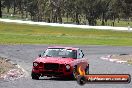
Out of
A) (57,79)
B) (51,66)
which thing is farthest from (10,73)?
(51,66)

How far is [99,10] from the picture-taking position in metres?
150

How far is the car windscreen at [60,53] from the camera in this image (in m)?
17.3

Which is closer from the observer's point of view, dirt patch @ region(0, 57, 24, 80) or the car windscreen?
the car windscreen

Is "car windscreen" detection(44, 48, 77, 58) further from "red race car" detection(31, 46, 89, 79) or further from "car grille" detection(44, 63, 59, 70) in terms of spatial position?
"car grille" detection(44, 63, 59, 70)

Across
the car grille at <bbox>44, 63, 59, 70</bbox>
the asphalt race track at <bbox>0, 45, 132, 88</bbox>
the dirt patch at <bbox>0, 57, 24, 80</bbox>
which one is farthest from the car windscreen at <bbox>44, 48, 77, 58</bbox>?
the dirt patch at <bbox>0, 57, 24, 80</bbox>

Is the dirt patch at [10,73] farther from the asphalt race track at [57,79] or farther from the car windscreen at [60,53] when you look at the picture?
the car windscreen at [60,53]

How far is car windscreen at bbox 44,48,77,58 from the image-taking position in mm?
17297

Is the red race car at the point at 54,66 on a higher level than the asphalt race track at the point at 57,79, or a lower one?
higher

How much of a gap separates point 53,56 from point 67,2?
135389 millimetres

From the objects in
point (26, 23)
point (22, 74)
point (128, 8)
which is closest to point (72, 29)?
point (26, 23)

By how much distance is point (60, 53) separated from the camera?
17.4 metres

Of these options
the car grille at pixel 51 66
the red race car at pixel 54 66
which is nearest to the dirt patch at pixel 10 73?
the red race car at pixel 54 66

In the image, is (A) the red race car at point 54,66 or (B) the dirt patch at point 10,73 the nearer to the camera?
(A) the red race car at point 54,66

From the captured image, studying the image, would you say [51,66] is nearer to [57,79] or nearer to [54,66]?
[54,66]
